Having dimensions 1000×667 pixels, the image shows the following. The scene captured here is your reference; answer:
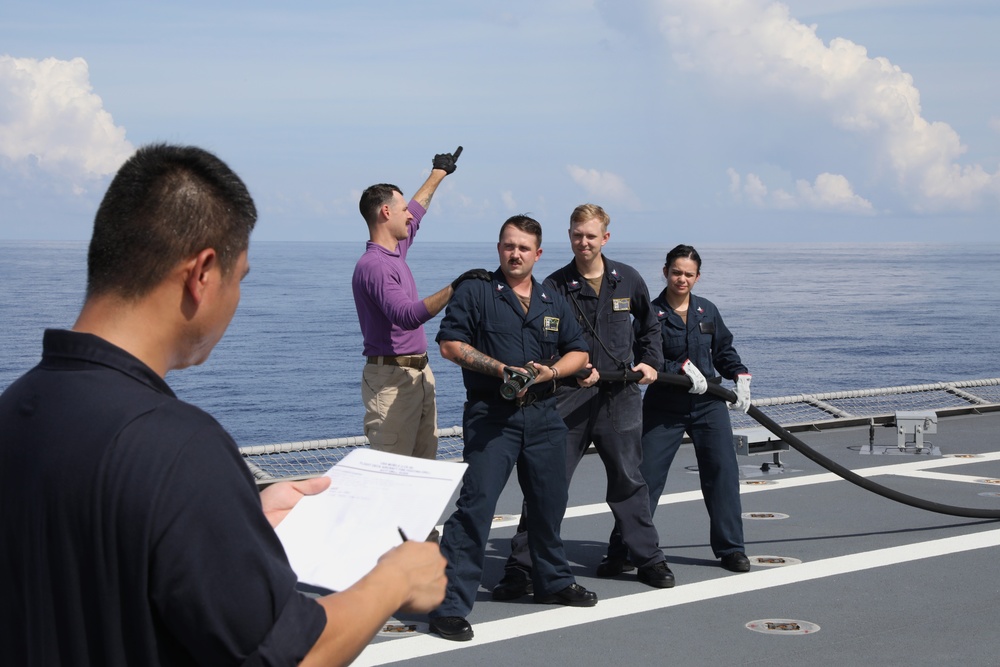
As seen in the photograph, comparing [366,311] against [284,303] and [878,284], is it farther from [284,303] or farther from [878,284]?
[878,284]

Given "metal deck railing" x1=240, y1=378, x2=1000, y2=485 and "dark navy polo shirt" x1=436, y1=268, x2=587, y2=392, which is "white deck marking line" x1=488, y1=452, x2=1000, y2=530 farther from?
"dark navy polo shirt" x1=436, y1=268, x2=587, y2=392

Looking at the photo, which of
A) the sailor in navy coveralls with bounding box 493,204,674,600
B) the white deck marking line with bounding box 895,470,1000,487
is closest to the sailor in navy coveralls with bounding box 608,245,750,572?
the sailor in navy coveralls with bounding box 493,204,674,600

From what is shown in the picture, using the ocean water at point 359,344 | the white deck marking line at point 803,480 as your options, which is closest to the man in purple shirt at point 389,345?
the white deck marking line at point 803,480

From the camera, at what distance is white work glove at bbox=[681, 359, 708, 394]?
242 inches

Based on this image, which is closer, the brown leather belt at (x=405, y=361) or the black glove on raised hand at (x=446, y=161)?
the brown leather belt at (x=405, y=361)

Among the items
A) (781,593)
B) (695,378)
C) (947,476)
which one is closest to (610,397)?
(695,378)

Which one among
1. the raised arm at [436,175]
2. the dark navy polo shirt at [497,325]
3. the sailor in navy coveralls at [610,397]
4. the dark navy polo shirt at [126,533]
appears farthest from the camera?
the raised arm at [436,175]

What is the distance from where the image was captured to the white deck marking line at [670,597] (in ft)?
16.0

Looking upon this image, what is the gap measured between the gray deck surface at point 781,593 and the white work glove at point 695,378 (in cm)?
102

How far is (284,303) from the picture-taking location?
253ft

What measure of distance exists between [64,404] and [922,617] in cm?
475

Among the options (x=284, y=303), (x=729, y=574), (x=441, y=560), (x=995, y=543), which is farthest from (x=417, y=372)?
(x=284, y=303)

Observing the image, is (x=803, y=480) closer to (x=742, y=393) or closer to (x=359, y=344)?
(x=742, y=393)

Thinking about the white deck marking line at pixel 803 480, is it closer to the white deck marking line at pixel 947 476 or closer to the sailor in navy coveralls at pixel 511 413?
the white deck marking line at pixel 947 476
